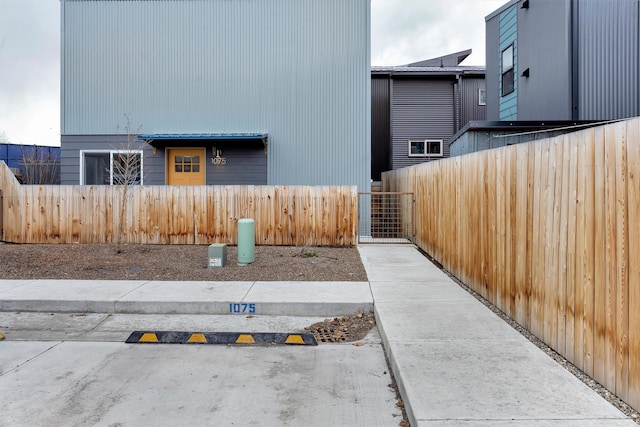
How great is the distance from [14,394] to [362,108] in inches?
510

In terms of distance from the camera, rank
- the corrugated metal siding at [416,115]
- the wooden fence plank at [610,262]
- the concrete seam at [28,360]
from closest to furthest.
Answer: the wooden fence plank at [610,262]
the concrete seam at [28,360]
the corrugated metal siding at [416,115]

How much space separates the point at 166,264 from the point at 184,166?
6.67 meters

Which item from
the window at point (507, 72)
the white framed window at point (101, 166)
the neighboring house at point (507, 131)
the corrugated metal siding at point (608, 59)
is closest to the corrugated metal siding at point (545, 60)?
the corrugated metal siding at point (608, 59)

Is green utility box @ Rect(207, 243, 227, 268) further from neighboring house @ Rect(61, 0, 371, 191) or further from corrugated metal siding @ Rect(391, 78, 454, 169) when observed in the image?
corrugated metal siding @ Rect(391, 78, 454, 169)

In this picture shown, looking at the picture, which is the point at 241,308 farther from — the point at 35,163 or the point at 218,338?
the point at 35,163

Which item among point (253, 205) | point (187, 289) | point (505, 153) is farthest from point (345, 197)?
point (505, 153)

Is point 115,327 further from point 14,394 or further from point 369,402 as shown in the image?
point 369,402

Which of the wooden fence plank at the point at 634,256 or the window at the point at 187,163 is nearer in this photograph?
the wooden fence plank at the point at 634,256

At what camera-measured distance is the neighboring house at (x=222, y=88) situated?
611 inches

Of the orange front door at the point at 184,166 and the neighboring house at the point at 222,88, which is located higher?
the neighboring house at the point at 222,88

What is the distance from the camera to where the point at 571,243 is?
446 cm

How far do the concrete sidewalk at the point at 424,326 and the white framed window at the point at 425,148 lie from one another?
1200 centimetres

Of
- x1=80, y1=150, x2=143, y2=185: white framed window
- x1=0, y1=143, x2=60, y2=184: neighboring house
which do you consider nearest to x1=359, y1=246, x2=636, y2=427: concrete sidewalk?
x1=80, y1=150, x2=143, y2=185: white framed window

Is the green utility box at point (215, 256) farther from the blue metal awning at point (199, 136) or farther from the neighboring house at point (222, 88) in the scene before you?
the neighboring house at point (222, 88)
